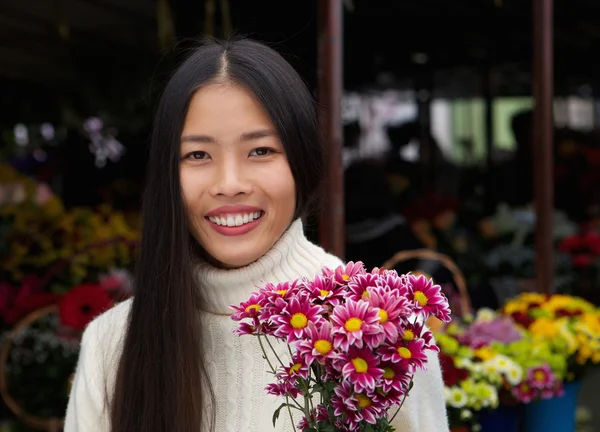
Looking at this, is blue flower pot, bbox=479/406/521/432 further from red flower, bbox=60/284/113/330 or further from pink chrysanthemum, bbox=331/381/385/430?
pink chrysanthemum, bbox=331/381/385/430

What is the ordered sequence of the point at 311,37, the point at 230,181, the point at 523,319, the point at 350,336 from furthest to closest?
the point at 311,37 < the point at 523,319 < the point at 230,181 < the point at 350,336

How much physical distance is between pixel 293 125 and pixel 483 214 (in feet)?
13.9

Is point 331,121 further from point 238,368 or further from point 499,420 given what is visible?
point 238,368

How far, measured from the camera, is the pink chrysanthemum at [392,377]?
105 cm

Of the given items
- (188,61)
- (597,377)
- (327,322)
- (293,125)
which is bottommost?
(597,377)

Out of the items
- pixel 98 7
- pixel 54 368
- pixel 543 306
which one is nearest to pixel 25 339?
pixel 54 368

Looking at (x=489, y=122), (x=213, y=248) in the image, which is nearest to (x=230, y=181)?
(x=213, y=248)

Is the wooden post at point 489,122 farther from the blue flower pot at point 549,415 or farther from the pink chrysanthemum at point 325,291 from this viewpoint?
the pink chrysanthemum at point 325,291

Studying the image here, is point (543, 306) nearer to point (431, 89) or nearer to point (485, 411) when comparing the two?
point (485, 411)

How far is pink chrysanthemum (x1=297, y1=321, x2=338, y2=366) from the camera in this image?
1040mm

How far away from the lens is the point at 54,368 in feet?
9.87

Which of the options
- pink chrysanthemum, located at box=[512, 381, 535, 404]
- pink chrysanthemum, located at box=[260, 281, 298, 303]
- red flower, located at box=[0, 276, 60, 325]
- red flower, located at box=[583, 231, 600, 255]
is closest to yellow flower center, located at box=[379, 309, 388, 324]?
pink chrysanthemum, located at box=[260, 281, 298, 303]

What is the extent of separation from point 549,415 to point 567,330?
284mm

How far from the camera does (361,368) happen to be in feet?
3.39
